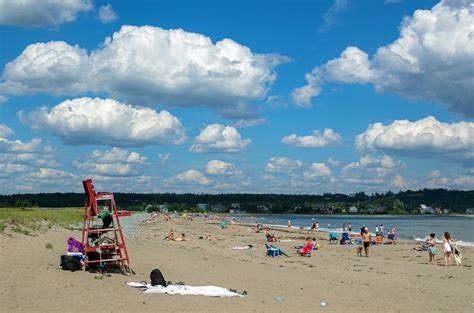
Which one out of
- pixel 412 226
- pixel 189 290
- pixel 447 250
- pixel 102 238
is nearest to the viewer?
pixel 189 290

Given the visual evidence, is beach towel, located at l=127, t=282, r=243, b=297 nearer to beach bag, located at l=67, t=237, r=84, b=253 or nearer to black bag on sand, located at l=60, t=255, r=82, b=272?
black bag on sand, located at l=60, t=255, r=82, b=272

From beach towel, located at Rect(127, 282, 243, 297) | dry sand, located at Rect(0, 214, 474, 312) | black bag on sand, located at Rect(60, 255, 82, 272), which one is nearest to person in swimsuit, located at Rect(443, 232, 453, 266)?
dry sand, located at Rect(0, 214, 474, 312)

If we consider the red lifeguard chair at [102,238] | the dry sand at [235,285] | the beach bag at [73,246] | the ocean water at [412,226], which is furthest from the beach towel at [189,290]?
the ocean water at [412,226]

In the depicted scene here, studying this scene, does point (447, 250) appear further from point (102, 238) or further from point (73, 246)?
point (73, 246)

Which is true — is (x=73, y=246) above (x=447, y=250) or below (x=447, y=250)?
above

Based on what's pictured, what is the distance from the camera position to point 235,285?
621 inches

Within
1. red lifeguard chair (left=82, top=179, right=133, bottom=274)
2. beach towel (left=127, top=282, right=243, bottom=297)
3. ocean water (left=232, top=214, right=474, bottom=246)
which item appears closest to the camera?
beach towel (left=127, top=282, right=243, bottom=297)

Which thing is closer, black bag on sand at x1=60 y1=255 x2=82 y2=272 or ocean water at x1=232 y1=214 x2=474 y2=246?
black bag on sand at x1=60 y1=255 x2=82 y2=272

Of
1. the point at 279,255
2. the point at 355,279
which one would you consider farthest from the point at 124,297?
the point at 279,255

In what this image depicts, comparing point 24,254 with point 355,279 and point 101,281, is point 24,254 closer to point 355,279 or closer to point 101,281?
point 101,281

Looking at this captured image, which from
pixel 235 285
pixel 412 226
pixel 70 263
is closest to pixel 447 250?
pixel 235 285

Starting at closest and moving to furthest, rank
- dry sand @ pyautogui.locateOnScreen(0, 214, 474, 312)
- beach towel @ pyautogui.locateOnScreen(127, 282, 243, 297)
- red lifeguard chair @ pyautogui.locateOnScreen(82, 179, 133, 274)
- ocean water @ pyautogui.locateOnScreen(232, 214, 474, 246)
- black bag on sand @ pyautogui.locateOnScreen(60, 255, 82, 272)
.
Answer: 1. dry sand @ pyautogui.locateOnScreen(0, 214, 474, 312)
2. beach towel @ pyautogui.locateOnScreen(127, 282, 243, 297)
3. black bag on sand @ pyautogui.locateOnScreen(60, 255, 82, 272)
4. red lifeguard chair @ pyautogui.locateOnScreen(82, 179, 133, 274)
5. ocean water @ pyautogui.locateOnScreen(232, 214, 474, 246)

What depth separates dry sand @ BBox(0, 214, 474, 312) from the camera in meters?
12.1

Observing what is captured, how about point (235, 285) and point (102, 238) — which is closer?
point (235, 285)
